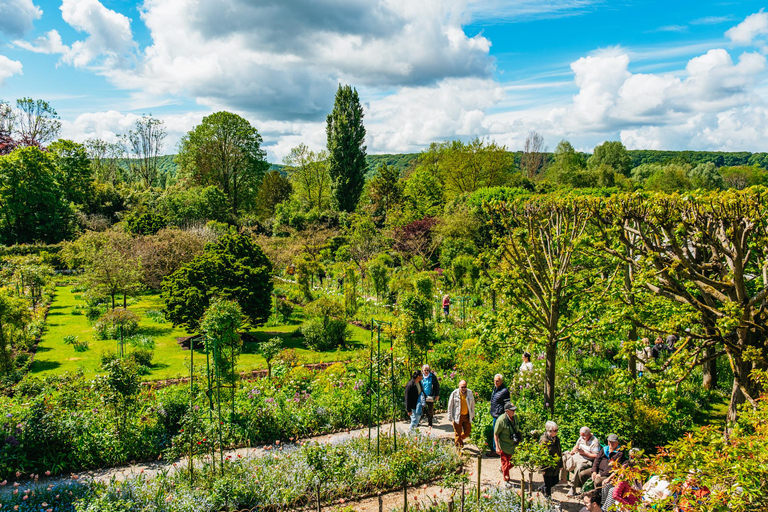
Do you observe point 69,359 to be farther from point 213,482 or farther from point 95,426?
point 213,482

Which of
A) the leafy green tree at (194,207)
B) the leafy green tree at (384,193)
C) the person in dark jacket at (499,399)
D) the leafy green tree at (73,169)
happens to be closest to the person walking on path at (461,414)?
the person in dark jacket at (499,399)

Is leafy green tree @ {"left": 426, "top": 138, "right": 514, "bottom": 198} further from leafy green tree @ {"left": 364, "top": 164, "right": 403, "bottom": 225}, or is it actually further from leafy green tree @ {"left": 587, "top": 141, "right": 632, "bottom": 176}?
leafy green tree @ {"left": 587, "top": 141, "right": 632, "bottom": 176}

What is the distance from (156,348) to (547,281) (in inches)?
500

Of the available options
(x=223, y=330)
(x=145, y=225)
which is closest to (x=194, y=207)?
(x=145, y=225)

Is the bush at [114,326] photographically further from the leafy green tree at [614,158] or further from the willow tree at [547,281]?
the leafy green tree at [614,158]

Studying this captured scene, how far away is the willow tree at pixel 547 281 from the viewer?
26.3 ft

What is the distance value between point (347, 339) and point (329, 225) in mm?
22397

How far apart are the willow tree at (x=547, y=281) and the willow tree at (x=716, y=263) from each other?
2.68ft

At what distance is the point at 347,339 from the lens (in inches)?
637

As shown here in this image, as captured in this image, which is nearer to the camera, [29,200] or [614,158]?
[29,200]

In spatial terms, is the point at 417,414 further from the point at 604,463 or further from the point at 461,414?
the point at 604,463

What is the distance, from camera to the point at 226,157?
138 feet

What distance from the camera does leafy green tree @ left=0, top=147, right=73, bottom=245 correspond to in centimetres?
2998

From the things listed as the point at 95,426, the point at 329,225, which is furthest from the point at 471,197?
the point at 95,426
